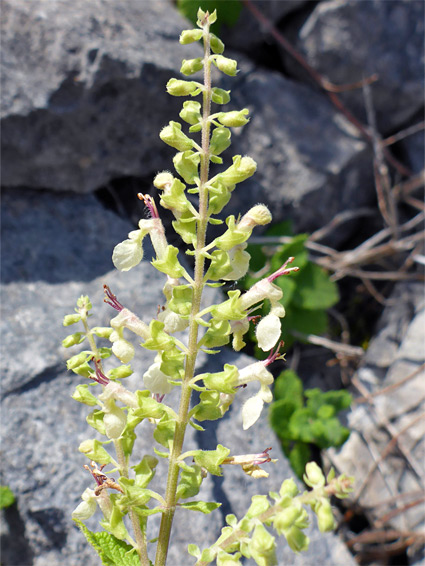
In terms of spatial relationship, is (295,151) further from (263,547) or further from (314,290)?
(263,547)

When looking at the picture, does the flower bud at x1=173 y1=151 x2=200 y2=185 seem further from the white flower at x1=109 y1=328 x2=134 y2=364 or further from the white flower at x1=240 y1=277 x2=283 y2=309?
the white flower at x1=109 y1=328 x2=134 y2=364

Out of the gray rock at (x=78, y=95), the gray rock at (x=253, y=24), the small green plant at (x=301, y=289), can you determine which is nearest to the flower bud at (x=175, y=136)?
the gray rock at (x=78, y=95)

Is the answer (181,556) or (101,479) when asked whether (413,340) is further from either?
(101,479)

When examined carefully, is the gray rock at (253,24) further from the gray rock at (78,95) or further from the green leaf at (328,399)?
the green leaf at (328,399)

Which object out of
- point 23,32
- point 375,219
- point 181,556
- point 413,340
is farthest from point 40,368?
point 375,219

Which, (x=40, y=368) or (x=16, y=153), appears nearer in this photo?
(x=40, y=368)

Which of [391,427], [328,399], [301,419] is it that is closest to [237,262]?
[301,419]
